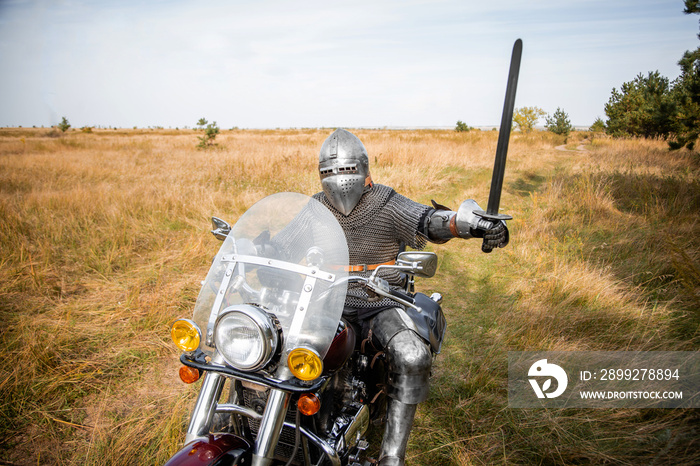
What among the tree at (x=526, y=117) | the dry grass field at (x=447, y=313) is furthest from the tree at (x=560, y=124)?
the dry grass field at (x=447, y=313)

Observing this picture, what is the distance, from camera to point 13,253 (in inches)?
184

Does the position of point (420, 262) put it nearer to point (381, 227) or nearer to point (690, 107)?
point (381, 227)

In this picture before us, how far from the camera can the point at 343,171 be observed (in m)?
2.57

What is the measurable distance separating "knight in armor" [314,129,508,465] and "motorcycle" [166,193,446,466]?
40cm

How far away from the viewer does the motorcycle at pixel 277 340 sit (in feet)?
4.26

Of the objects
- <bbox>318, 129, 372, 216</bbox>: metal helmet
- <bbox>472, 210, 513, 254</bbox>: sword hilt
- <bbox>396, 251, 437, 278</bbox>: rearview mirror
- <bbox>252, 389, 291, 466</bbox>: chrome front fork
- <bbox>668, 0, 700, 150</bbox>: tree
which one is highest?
<bbox>668, 0, 700, 150</bbox>: tree

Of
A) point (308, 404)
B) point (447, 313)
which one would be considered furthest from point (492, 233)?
point (447, 313)

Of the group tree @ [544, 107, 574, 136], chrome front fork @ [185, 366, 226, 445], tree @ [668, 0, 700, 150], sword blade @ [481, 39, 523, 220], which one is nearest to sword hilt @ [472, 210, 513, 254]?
sword blade @ [481, 39, 523, 220]

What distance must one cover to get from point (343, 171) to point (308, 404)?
5.22ft

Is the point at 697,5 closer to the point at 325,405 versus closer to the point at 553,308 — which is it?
the point at 553,308

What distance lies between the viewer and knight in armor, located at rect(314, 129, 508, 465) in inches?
89.0

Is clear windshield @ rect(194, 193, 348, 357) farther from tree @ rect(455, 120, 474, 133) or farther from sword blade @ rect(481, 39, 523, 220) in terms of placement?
tree @ rect(455, 120, 474, 133)

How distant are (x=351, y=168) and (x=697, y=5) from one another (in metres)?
6.41

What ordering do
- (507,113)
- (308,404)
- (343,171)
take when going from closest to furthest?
(308,404)
(507,113)
(343,171)
